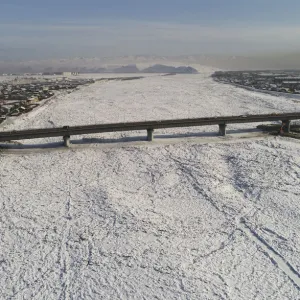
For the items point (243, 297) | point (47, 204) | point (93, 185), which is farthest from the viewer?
point (93, 185)

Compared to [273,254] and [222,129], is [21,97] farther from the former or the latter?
[273,254]

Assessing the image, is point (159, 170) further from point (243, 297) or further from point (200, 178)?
point (243, 297)

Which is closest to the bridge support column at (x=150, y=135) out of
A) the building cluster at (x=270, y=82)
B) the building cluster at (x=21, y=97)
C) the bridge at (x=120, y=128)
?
the bridge at (x=120, y=128)

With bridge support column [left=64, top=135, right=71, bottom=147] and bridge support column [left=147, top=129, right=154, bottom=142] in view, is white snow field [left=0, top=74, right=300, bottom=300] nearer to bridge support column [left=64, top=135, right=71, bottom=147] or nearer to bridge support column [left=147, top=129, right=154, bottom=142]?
bridge support column [left=147, top=129, right=154, bottom=142]

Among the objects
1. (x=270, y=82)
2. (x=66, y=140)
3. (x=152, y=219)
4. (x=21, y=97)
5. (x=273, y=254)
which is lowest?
(x=21, y=97)

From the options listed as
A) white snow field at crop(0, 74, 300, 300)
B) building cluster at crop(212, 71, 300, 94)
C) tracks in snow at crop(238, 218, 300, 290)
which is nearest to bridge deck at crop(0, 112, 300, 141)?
white snow field at crop(0, 74, 300, 300)

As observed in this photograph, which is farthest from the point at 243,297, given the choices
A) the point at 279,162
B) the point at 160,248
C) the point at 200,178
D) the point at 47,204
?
the point at 279,162

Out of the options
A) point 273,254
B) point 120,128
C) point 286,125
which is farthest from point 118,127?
point 273,254

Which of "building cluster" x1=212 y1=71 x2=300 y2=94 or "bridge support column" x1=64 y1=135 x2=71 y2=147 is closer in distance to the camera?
"bridge support column" x1=64 y1=135 x2=71 y2=147
